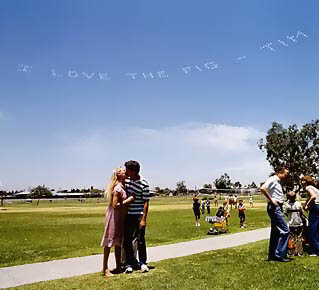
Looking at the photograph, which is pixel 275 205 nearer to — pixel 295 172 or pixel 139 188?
pixel 139 188

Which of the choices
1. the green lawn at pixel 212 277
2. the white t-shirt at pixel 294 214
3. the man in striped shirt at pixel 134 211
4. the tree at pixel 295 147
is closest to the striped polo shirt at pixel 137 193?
the man in striped shirt at pixel 134 211

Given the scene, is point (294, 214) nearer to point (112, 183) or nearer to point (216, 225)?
point (112, 183)

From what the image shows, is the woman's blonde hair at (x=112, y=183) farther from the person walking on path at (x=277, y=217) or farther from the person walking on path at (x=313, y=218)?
the person walking on path at (x=313, y=218)

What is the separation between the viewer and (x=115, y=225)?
7.65 meters

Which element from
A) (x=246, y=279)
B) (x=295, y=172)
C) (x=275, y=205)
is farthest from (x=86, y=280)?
(x=295, y=172)

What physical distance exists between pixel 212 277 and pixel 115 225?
78.9 inches

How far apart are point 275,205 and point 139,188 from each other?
3.02m

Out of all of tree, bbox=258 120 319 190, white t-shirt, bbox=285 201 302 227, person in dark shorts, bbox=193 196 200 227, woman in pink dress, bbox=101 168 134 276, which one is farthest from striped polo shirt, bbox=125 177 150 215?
tree, bbox=258 120 319 190

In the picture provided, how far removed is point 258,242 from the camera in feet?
40.8

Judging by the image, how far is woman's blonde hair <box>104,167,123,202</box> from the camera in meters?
7.57

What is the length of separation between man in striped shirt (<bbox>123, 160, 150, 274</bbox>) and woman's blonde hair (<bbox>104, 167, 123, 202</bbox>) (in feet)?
0.64

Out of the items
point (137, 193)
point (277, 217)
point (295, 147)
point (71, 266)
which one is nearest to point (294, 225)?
point (277, 217)

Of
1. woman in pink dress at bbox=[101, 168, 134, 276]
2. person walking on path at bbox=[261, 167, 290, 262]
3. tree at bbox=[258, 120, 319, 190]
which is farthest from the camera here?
tree at bbox=[258, 120, 319, 190]

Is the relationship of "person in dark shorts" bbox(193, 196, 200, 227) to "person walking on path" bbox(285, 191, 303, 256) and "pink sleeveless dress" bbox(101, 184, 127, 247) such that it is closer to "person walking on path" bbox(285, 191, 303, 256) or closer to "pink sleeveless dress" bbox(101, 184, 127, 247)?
"person walking on path" bbox(285, 191, 303, 256)
